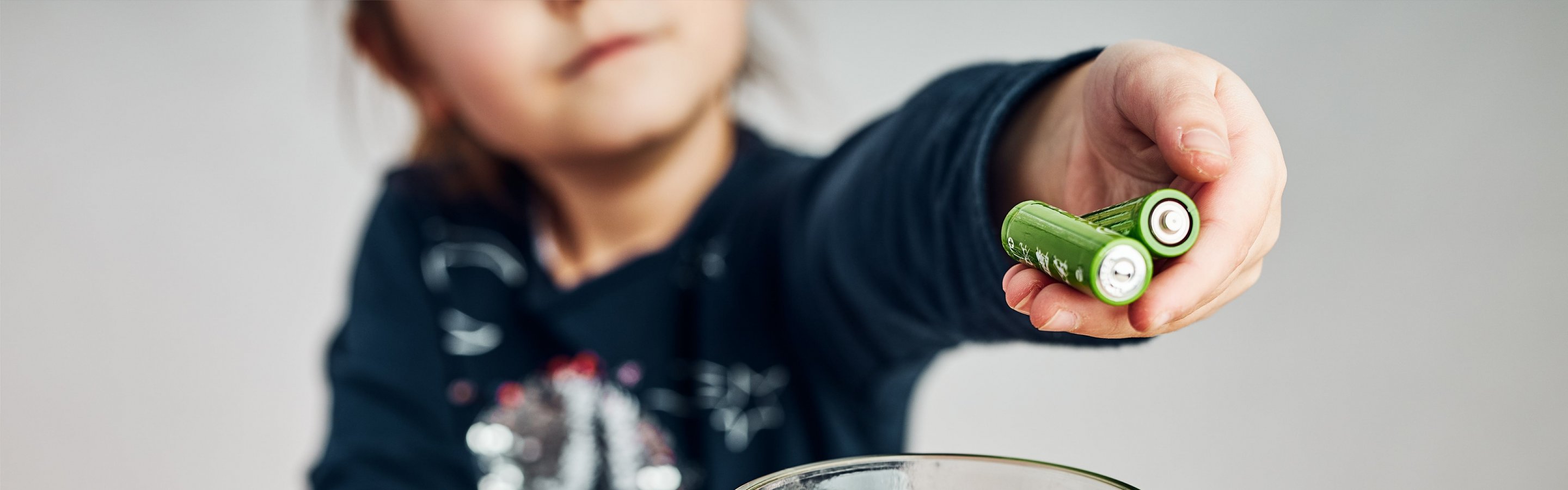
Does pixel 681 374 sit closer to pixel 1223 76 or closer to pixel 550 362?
pixel 550 362

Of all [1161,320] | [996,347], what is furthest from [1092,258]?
[996,347]

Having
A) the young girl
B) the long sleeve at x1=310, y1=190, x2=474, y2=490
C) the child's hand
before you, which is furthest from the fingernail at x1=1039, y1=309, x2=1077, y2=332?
the long sleeve at x1=310, y1=190, x2=474, y2=490

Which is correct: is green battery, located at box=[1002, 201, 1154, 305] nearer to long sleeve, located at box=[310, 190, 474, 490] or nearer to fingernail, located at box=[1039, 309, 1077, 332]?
fingernail, located at box=[1039, 309, 1077, 332]

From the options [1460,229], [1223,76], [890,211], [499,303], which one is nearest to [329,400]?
[499,303]

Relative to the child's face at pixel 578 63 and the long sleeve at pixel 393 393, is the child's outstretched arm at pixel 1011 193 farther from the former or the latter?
the long sleeve at pixel 393 393

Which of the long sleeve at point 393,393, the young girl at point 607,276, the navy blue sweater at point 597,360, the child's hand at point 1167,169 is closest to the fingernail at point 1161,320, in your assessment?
the child's hand at point 1167,169

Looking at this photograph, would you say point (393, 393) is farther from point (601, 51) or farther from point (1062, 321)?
point (1062, 321)
